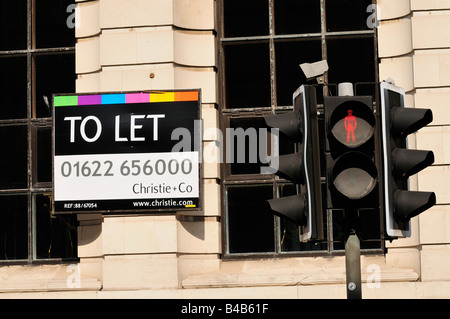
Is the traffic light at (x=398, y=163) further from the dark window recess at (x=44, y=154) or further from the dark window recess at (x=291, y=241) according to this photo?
the dark window recess at (x=44, y=154)

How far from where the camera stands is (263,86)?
13.0m

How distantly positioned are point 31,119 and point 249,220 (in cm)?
307

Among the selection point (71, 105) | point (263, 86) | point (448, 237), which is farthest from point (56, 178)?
point (448, 237)

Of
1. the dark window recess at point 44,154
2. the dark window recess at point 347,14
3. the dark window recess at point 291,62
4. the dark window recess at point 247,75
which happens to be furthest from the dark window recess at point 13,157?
the dark window recess at point 347,14

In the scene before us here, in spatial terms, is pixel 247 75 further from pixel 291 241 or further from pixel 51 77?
pixel 51 77

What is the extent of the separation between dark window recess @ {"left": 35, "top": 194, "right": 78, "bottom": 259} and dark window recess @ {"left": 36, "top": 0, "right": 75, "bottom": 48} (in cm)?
199

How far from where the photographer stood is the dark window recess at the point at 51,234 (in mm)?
12992

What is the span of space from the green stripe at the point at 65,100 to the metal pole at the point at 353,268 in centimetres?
533

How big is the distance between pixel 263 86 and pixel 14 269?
12.6ft

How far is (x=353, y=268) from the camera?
327 inches

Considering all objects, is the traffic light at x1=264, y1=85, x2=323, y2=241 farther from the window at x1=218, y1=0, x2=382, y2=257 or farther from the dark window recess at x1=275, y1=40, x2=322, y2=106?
the dark window recess at x1=275, y1=40, x2=322, y2=106

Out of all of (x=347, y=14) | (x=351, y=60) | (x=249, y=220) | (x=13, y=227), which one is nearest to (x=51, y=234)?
(x=13, y=227)

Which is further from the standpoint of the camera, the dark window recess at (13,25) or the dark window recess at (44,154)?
the dark window recess at (13,25)
